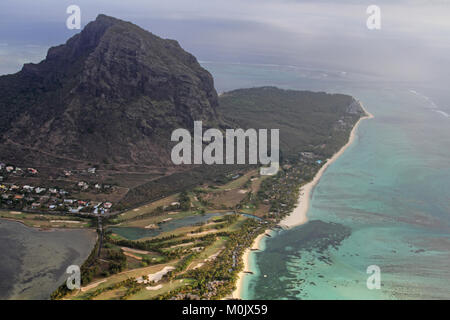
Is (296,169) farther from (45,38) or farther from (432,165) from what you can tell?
(45,38)

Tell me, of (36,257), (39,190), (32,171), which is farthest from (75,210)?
(32,171)

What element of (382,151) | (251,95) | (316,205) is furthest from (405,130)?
(316,205)

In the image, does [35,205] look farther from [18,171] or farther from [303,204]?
[303,204]

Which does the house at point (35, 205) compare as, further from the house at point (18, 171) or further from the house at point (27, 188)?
the house at point (18, 171)

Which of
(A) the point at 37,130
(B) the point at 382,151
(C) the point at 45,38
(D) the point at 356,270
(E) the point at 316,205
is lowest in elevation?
(D) the point at 356,270

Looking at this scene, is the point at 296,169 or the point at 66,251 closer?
the point at 66,251

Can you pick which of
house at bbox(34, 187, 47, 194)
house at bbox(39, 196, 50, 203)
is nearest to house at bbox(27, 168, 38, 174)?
house at bbox(34, 187, 47, 194)

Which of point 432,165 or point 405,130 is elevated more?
point 405,130

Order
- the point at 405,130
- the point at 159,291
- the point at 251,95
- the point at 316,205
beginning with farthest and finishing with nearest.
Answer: the point at 251,95 → the point at 405,130 → the point at 316,205 → the point at 159,291

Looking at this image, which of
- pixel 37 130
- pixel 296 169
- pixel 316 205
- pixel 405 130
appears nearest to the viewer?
pixel 316 205
